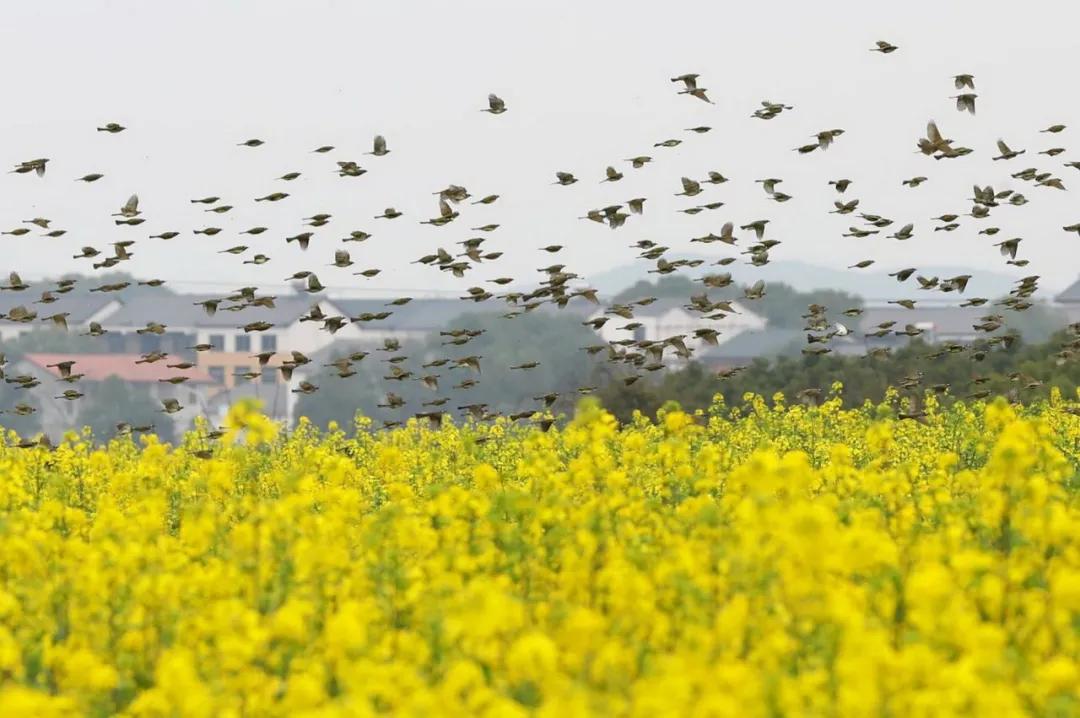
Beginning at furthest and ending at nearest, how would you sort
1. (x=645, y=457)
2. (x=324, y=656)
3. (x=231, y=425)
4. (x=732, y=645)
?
(x=645, y=457) < (x=231, y=425) < (x=324, y=656) < (x=732, y=645)

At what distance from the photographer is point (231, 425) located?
11500 mm

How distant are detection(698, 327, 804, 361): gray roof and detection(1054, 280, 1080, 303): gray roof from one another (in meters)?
19.6

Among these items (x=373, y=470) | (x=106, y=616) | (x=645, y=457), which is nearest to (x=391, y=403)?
(x=373, y=470)

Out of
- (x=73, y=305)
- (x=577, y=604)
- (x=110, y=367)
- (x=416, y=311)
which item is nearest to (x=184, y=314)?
(x=73, y=305)

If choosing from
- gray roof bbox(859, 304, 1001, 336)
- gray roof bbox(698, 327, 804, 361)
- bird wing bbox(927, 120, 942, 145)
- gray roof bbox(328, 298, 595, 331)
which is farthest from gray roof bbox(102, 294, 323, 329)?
bird wing bbox(927, 120, 942, 145)

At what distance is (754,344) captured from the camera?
127 metres

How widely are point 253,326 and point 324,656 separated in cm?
1500

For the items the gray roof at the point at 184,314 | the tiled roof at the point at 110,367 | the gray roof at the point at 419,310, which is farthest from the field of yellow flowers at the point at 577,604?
the gray roof at the point at 419,310

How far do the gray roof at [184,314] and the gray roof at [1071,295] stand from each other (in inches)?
2086

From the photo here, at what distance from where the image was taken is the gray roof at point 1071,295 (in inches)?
5374

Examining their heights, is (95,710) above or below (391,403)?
above

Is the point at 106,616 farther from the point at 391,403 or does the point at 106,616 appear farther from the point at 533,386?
the point at 533,386

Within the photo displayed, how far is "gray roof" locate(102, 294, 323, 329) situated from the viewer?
141 meters

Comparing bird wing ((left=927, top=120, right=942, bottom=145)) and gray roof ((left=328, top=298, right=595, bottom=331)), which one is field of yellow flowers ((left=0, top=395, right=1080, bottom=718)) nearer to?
bird wing ((left=927, top=120, right=942, bottom=145))
